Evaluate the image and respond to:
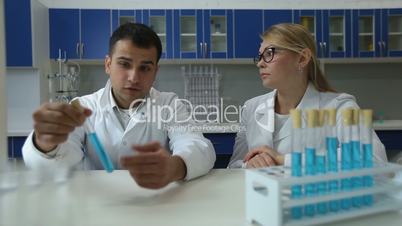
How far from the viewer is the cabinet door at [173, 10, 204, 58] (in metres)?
3.84

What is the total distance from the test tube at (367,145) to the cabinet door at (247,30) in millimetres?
3157

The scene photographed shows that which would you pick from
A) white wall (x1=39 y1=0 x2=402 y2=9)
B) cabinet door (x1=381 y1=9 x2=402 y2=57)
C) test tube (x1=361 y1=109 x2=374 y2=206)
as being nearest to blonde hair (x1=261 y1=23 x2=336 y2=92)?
test tube (x1=361 y1=109 x2=374 y2=206)

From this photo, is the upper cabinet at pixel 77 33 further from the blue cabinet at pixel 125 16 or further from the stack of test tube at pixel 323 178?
the stack of test tube at pixel 323 178

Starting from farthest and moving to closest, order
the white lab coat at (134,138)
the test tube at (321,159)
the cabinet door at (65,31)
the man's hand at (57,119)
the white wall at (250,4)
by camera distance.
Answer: the white wall at (250,4) < the cabinet door at (65,31) < the white lab coat at (134,138) < the man's hand at (57,119) < the test tube at (321,159)

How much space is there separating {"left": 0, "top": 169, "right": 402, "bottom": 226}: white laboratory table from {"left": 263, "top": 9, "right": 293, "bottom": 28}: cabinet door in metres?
3.03

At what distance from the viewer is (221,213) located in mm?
812

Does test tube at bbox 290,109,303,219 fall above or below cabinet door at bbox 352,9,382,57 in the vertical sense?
below

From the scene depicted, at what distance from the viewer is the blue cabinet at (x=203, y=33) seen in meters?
3.84

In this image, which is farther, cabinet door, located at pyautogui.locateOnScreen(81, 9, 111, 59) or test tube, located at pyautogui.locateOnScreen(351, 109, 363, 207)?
cabinet door, located at pyautogui.locateOnScreen(81, 9, 111, 59)

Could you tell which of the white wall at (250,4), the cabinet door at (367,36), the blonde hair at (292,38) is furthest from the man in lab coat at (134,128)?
the cabinet door at (367,36)

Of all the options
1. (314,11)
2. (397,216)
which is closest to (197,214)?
(397,216)

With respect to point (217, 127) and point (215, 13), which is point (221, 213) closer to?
point (217, 127)

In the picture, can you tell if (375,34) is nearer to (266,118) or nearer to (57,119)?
(266,118)

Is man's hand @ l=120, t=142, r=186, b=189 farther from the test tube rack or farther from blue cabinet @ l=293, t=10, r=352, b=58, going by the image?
blue cabinet @ l=293, t=10, r=352, b=58
